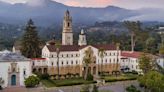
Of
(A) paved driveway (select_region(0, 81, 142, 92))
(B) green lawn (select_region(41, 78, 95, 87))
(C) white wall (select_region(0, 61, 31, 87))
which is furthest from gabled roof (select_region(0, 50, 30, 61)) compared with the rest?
(B) green lawn (select_region(41, 78, 95, 87))

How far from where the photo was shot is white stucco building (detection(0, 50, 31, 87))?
44.2m

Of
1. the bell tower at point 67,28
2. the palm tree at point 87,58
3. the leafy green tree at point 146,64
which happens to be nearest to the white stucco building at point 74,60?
the palm tree at point 87,58

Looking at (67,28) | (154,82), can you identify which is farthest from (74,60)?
(154,82)

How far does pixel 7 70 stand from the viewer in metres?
44.4

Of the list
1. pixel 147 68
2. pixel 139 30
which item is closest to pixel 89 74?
pixel 147 68

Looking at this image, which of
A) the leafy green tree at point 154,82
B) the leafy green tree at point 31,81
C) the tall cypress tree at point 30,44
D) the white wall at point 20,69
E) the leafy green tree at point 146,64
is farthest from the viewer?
the tall cypress tree at point 30,44

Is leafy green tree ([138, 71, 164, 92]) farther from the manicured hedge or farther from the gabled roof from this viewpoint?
the gabled roof

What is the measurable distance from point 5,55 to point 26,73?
11.4ft

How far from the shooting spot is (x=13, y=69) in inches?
1759

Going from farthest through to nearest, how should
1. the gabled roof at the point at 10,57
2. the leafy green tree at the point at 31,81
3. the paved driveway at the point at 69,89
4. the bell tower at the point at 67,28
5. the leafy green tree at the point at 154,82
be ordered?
the bell tower at the point at 67,28, the gabled roof at the point at 10,57, the leafy green tree at the point at 31,81, the paved driveway at the point at 69,89, the leafy green tree at the point at 154,82

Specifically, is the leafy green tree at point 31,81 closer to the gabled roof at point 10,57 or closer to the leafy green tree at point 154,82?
the gabled roof at point 10,57

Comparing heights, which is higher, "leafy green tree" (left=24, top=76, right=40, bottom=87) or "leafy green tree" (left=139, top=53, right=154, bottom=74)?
"leafy green tree" (left=139, top=53, right=154, bottom=74)

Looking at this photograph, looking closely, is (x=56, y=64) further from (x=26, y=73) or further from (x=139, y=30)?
(x=139, y=30)

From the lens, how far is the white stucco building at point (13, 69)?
145ft
